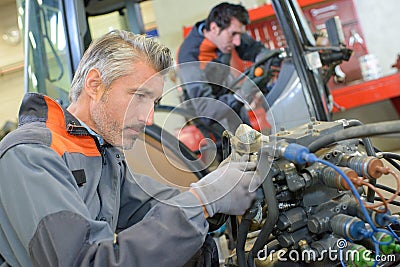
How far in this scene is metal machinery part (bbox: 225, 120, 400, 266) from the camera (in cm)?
86

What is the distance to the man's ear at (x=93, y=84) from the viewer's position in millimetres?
1124

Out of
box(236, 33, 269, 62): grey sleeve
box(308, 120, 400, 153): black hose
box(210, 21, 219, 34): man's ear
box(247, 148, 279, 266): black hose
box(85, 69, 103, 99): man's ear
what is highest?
box(210, 21, 219, 34): man's ear

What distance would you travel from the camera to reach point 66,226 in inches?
31.7

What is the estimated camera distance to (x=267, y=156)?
936mm

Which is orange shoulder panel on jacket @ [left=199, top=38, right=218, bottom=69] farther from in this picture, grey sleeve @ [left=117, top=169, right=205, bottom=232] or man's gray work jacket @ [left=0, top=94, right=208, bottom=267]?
man's gray work jacket @ [left=0, top=94, right=208, bottom=267]

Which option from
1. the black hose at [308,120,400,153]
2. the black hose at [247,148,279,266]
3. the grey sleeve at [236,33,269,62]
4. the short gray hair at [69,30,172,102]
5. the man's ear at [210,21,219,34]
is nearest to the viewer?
the black hose at [308,120,400,153]

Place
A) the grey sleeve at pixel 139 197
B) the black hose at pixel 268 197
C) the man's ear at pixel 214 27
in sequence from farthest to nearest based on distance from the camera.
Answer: the man's ear at pixel 214 27 → the grey sleeve at pixel 139 197 → the black hose at pixel 268 197

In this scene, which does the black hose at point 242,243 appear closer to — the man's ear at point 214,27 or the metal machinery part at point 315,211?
the metal machinery part at point 315,211

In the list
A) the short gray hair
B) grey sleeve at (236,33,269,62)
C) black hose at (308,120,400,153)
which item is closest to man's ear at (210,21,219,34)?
grey sleeve at (236,33,269,62)

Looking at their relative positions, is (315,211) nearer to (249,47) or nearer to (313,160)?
(313,160)

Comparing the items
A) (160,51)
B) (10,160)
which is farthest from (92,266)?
(160,51)

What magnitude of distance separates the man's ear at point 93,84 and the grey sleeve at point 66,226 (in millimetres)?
271

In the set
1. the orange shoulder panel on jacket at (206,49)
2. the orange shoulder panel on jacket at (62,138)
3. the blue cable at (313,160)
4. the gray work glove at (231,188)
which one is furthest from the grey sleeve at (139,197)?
the orange shoulder panel on jacket at (206,49)

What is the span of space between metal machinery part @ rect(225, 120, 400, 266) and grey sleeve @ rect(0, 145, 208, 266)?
0.17 m
